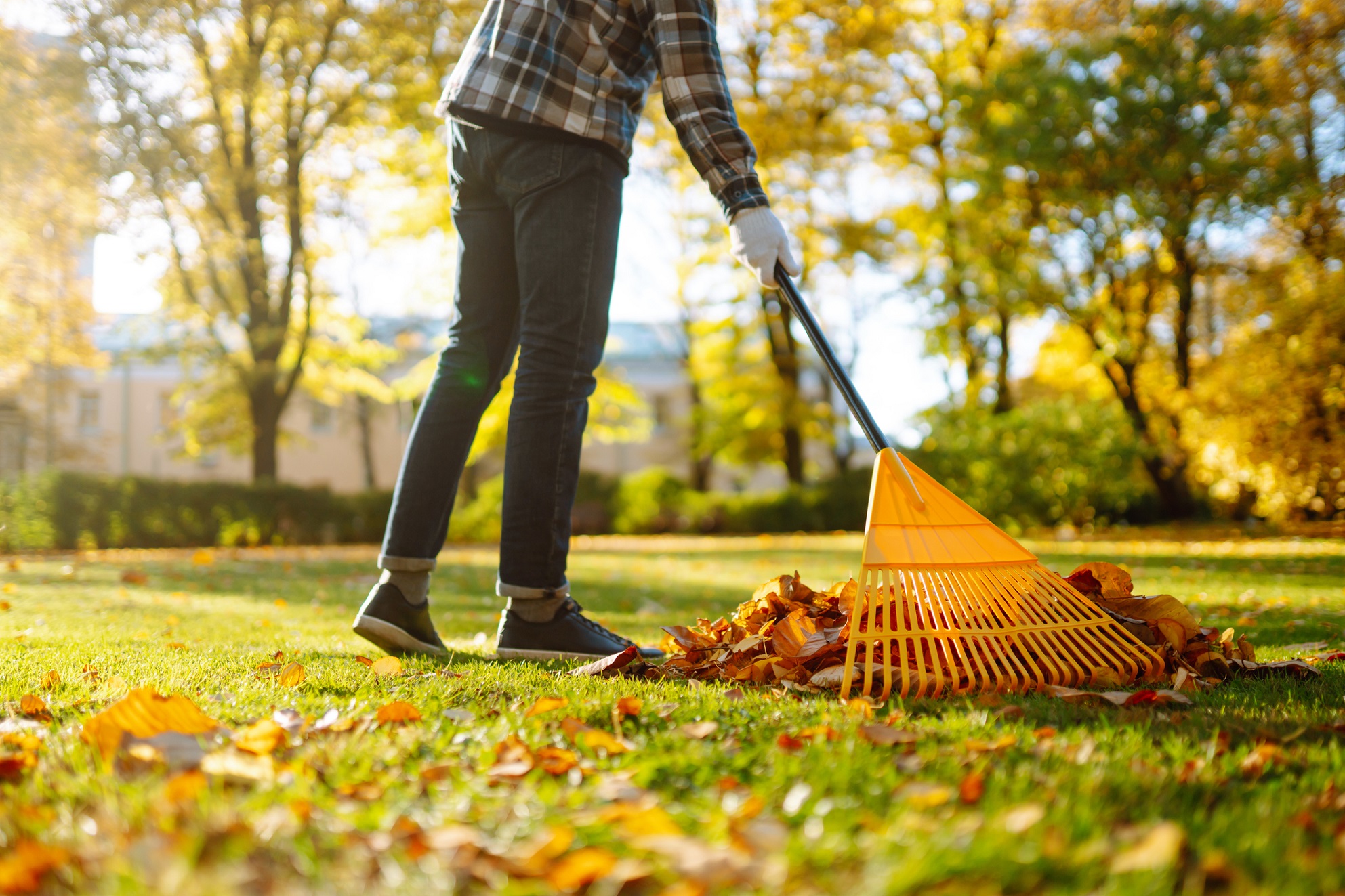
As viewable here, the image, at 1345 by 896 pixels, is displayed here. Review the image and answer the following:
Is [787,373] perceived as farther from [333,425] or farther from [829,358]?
[333,425]

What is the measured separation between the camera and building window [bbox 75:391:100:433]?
115 feet

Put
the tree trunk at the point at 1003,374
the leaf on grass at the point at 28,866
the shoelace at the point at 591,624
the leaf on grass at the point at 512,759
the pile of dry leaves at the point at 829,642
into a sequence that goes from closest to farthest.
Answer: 1. the leaf on grass at the point at 28,866
2. the leaf on grass at the point at 512,759
3. the pile of dry leaves at the point at 829,642
4. the shoelace at the point at 591,624
5. the tree trunk at the point at 1003,374

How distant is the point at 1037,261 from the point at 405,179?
10.1 meters

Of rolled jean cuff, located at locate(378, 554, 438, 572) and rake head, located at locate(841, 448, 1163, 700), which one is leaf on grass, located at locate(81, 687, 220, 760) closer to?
rolled jean cuff, located at locate(378, 554, 438, 572)

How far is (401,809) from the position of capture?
3.75 feet

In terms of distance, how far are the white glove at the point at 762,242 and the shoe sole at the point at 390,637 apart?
130cm

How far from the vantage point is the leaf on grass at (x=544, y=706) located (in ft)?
5.35

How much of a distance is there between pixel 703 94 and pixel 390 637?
165 cm

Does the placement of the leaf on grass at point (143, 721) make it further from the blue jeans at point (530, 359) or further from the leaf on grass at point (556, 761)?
the blue jeans at point (530, 359)

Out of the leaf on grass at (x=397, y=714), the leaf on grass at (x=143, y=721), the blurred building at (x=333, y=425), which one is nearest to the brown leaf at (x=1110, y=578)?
the leaf on grass at (x=397, y=714)

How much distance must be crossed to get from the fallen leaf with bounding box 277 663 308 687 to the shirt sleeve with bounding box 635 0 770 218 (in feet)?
5.02

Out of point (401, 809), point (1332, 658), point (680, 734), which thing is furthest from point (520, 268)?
point (1332, 658)

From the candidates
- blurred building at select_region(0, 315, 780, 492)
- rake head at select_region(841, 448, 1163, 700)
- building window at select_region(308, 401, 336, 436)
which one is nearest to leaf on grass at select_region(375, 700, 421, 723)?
rake head at select_region(841, 448, 1163, 700)

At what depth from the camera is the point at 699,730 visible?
1520mm
